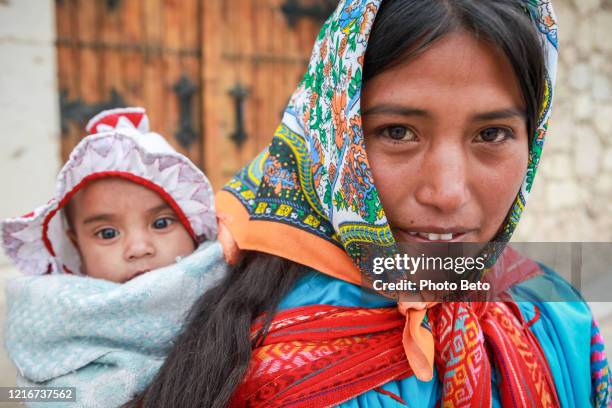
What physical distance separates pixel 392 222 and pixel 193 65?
2439mm

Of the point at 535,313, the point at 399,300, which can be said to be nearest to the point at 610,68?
the point at 535,313

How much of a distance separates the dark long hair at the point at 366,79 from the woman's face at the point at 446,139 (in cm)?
2

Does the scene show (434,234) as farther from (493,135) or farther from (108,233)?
(108,233)

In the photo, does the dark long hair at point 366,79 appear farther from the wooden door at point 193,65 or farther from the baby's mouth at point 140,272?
the wooden door at point 193,65

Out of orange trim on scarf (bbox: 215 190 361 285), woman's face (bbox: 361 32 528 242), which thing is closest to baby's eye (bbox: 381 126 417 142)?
woman's face (bbox: 361 32 528 242)

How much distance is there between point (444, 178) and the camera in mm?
962

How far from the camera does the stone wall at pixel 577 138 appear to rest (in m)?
3.95

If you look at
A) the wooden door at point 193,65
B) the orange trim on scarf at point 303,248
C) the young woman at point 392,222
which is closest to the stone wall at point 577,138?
the wooden door at point 193,65

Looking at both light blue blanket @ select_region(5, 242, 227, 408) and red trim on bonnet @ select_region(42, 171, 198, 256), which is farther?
red trim on bonnet @ select_region(42, 171, 198, 256)

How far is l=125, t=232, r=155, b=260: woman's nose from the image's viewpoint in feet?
4.25

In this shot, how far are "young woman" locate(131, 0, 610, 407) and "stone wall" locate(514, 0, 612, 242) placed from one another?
307 cm

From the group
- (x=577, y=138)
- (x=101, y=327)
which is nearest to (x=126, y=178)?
(x=101, y=327)

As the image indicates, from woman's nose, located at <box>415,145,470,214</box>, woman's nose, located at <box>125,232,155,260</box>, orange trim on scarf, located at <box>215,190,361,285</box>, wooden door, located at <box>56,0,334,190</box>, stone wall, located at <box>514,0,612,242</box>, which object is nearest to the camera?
woman's nose, located at <box>415,145,470,214</box>

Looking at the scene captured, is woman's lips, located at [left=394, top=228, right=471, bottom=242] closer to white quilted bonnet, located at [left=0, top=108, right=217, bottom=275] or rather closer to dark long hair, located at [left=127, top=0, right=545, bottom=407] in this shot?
dark long hair, located at [left=127, top=0, right=545, bottom=407]
